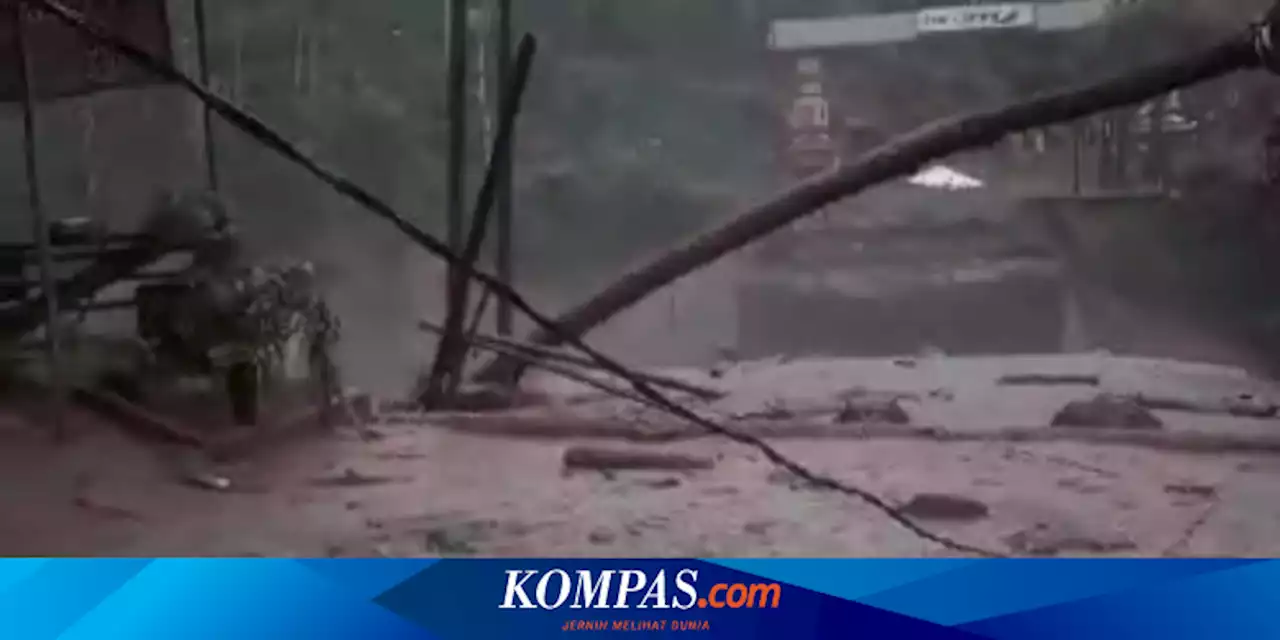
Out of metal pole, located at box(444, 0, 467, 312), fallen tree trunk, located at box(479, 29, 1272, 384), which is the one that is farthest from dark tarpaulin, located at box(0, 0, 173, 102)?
fallen tree trunk, located at box(479, 29, 1272, 384)

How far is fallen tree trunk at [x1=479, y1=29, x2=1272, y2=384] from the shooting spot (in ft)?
4.40

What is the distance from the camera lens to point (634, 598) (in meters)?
1.40

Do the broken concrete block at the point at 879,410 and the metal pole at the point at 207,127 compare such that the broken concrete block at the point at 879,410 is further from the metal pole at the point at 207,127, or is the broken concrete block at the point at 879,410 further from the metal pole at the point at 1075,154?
the metal pole at the point at 207,127

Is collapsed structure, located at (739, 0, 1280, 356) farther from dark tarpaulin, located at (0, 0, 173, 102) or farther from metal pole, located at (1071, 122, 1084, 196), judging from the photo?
dark tarpaulin, located at (0, 0, 173, 102)

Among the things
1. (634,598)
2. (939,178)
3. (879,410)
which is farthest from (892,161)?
(634,598)

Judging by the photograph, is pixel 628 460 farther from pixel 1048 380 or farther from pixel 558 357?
pixel 1048 380

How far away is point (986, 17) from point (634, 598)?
918 mm

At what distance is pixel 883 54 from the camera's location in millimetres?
1394

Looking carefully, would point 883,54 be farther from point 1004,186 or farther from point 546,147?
point 546,147

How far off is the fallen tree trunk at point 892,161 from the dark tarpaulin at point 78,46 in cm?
64

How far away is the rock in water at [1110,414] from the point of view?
139 cm

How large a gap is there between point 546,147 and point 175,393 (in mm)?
607

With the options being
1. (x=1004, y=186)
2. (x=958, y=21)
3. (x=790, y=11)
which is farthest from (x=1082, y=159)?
(x=790, y=11)

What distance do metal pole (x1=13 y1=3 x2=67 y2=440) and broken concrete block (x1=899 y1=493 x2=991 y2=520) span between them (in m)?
1.18
